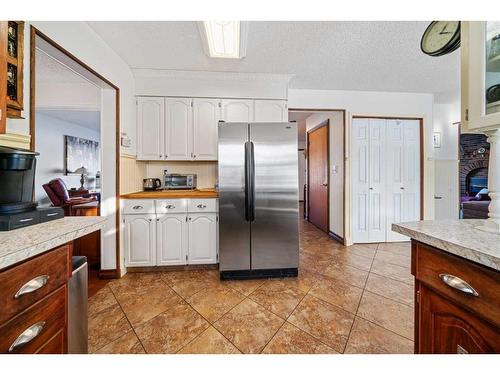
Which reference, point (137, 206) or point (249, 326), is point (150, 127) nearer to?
point (137, 206)

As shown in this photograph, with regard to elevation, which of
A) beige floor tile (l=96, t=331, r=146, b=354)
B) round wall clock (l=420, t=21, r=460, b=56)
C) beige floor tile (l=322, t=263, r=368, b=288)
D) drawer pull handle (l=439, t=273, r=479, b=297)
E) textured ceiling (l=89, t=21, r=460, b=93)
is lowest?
beige floor tile (l=96, t=331, r=146, b=354)

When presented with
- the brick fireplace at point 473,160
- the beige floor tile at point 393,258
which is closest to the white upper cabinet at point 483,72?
the beige floor tile at point 393,258

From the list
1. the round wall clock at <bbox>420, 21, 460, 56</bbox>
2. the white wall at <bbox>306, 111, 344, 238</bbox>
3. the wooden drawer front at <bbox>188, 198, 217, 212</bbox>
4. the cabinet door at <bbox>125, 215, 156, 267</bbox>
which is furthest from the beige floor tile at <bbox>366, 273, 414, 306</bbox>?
the cabinet door at <bbox>125, 215, 156, 267</bbox>

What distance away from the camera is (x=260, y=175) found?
230cm

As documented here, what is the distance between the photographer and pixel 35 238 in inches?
30.7

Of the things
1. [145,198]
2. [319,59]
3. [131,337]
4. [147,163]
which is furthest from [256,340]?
[319,59]

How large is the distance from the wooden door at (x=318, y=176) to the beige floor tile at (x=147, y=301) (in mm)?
3070

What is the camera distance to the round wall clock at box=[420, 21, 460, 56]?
3.96 ft

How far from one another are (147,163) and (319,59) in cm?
264

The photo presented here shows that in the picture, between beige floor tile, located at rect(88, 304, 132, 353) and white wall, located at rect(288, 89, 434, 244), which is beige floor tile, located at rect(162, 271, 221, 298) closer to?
beige floor tile, located at rect(88, 304, 132, 353)

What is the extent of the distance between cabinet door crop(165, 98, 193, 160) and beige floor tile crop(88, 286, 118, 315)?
1629 millimetres

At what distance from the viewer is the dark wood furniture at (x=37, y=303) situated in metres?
0.64

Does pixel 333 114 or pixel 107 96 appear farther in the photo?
pixel 333 114
